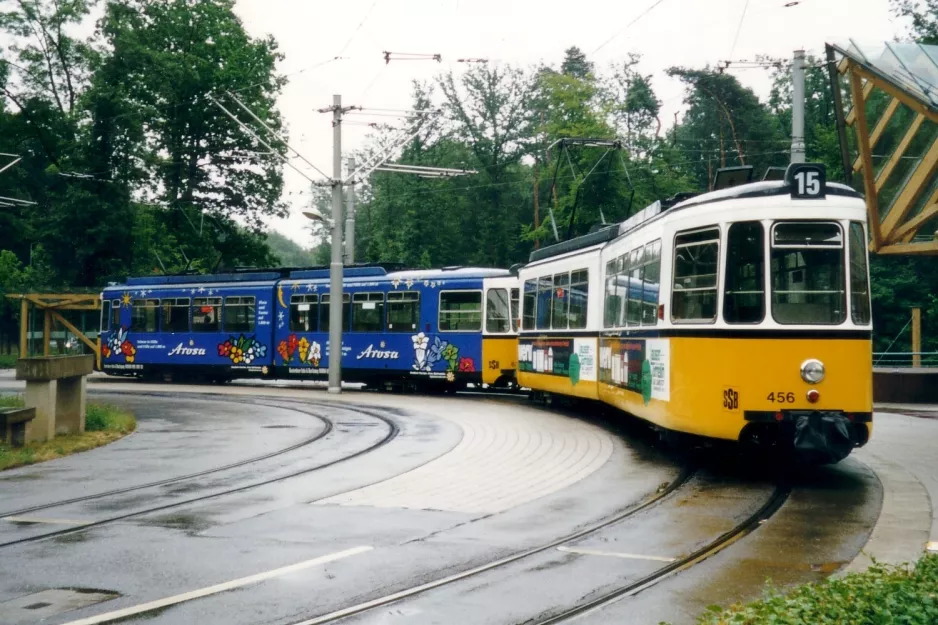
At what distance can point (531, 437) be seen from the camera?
52.7 ft

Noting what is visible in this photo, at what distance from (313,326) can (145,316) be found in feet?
22.8

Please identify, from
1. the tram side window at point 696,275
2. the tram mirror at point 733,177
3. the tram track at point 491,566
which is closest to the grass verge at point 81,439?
the tram track at point 491,566

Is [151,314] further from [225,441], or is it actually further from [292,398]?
[225,441]

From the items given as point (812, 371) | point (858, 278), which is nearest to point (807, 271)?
point (858, 278)

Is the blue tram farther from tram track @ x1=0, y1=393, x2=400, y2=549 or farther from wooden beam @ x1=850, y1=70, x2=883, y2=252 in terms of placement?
tram track @ x1=0, y1=393, x2=400, y2=549

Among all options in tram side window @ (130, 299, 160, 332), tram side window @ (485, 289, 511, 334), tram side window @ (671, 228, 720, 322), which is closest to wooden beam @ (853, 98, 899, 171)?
A: tram side window @ (485, 289, 511, 334)

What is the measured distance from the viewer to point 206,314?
32188 millimetres

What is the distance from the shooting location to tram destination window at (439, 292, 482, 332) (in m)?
25.8

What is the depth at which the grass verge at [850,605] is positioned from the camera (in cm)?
526

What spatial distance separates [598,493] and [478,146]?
5010 centimetres

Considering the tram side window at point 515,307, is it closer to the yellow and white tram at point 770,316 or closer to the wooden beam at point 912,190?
the wooden beam at point 912,190

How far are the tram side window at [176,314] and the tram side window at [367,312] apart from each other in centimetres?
664

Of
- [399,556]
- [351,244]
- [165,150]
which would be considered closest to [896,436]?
[399,556]

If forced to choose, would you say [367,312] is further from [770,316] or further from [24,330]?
[770,316]
